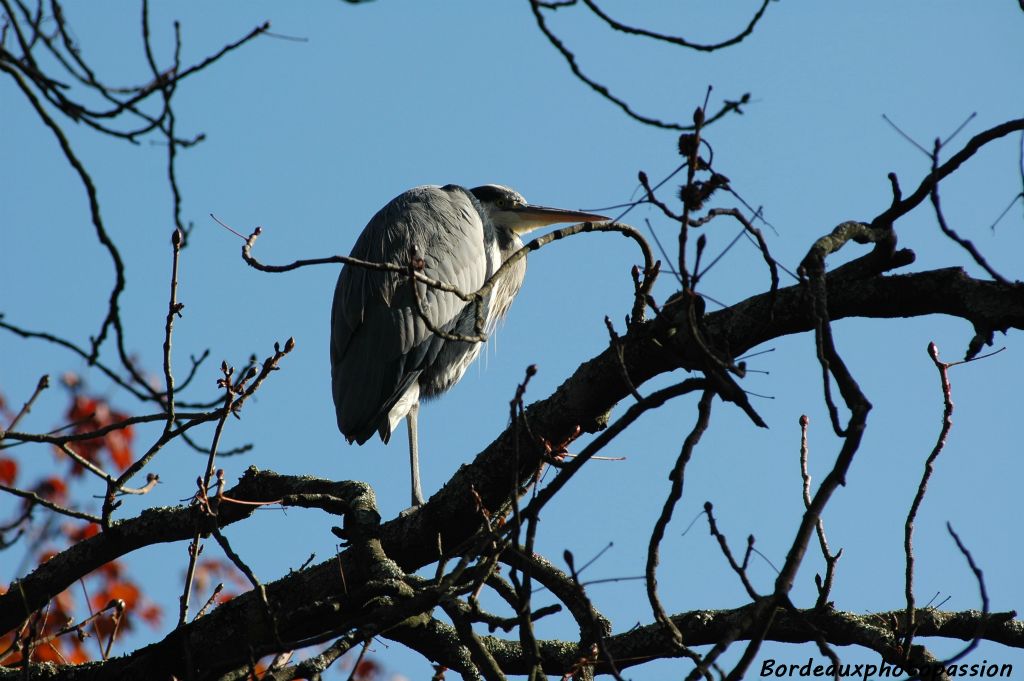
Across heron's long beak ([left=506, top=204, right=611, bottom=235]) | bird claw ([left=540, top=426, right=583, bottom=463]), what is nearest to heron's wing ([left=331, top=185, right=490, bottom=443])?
heron's long beak ([left=506, top=204, right=611, bottom=235])

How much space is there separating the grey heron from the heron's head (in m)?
0.06

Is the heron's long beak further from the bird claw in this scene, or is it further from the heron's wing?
the bird claw

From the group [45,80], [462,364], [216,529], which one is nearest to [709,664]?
[216,529]

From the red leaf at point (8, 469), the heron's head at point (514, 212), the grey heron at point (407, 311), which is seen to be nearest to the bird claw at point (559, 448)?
the grey heron at point (407, 311)

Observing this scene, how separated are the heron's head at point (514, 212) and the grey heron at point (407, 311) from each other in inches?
2.5

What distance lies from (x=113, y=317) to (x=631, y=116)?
1258mm

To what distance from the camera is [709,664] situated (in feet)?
5.40

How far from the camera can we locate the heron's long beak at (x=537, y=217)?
6.46m

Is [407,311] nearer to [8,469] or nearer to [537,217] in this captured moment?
[537,217]

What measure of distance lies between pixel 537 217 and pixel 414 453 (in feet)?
6.72

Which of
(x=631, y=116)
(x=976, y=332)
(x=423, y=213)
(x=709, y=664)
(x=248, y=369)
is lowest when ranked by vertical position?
(x=709, y=664)

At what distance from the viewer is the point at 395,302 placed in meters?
5.24

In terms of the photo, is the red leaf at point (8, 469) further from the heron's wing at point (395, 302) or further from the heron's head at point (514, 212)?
the heron's head at point (514, 212)

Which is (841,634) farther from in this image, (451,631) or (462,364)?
(462,364)
